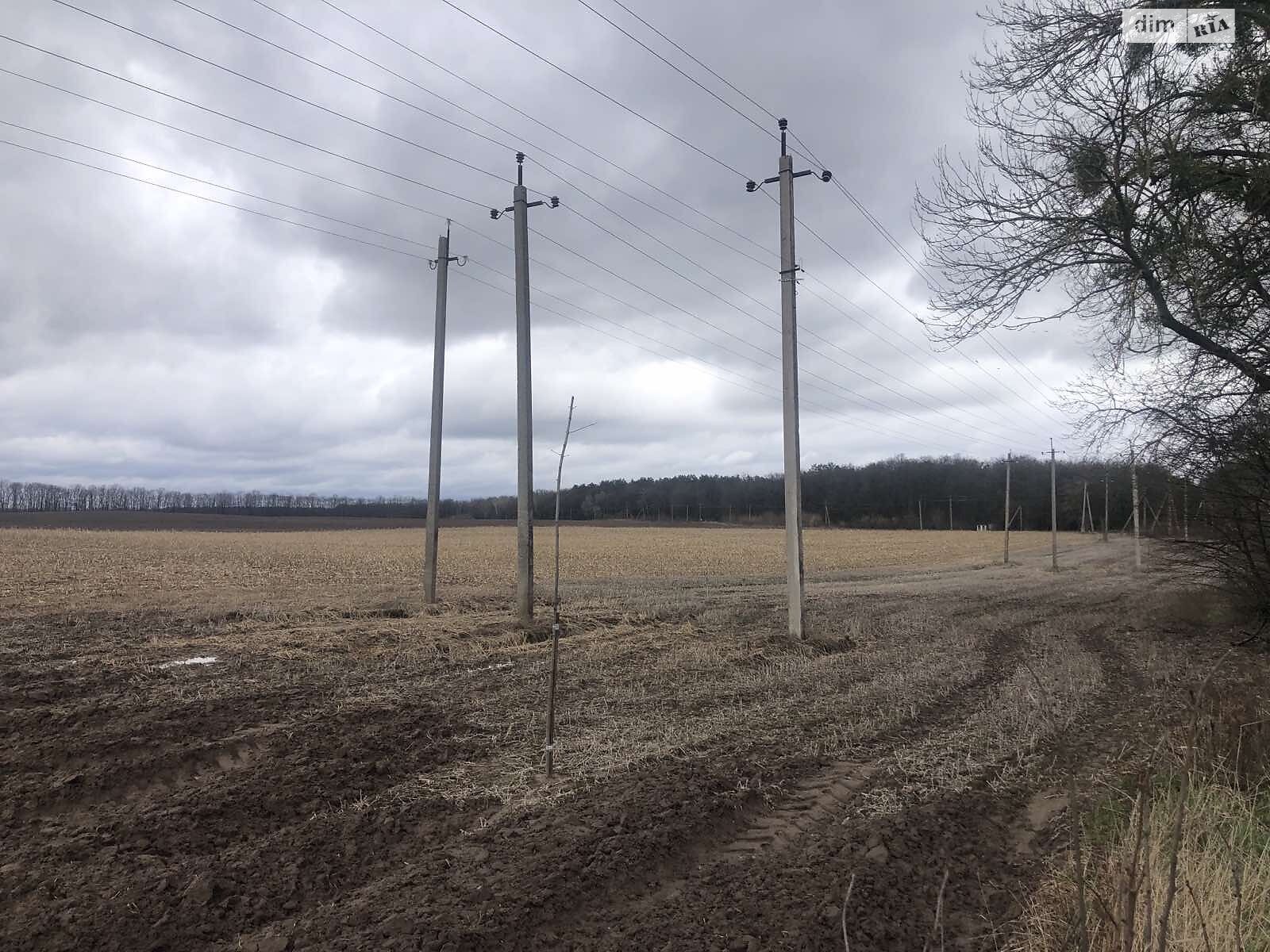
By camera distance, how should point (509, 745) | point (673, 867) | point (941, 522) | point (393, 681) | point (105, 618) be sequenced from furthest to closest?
point (941, 522) < point (105, 618) < point (393, 681) < point (509, 745) < point (673, 867)

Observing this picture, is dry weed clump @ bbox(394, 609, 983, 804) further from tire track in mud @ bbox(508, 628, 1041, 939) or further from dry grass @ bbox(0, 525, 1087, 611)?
dry grass @ bbox(0, 525, 1087, 611)

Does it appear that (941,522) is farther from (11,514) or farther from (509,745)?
(11,514)

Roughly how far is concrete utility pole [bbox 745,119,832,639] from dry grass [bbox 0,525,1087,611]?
8.95 meters

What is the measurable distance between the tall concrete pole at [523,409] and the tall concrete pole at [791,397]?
14.2ft

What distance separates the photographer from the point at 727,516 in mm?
120750

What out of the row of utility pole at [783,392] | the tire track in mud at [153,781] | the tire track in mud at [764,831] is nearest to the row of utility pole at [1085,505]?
the row of utility pole at [783,392]

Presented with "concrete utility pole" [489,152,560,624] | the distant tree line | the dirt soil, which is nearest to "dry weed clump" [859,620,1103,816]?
the dirt soil

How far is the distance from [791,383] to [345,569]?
2070 cm

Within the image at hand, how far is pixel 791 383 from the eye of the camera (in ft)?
44.6

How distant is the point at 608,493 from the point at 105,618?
9614 centimetres

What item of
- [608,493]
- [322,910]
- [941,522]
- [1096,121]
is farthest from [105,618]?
[941,522]

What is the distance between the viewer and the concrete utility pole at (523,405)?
43.7 feet

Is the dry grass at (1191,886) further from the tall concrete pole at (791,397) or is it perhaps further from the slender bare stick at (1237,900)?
the tall concrete pole at (791,397)

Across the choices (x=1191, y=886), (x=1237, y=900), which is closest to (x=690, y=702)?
(x=1191, y=886)
